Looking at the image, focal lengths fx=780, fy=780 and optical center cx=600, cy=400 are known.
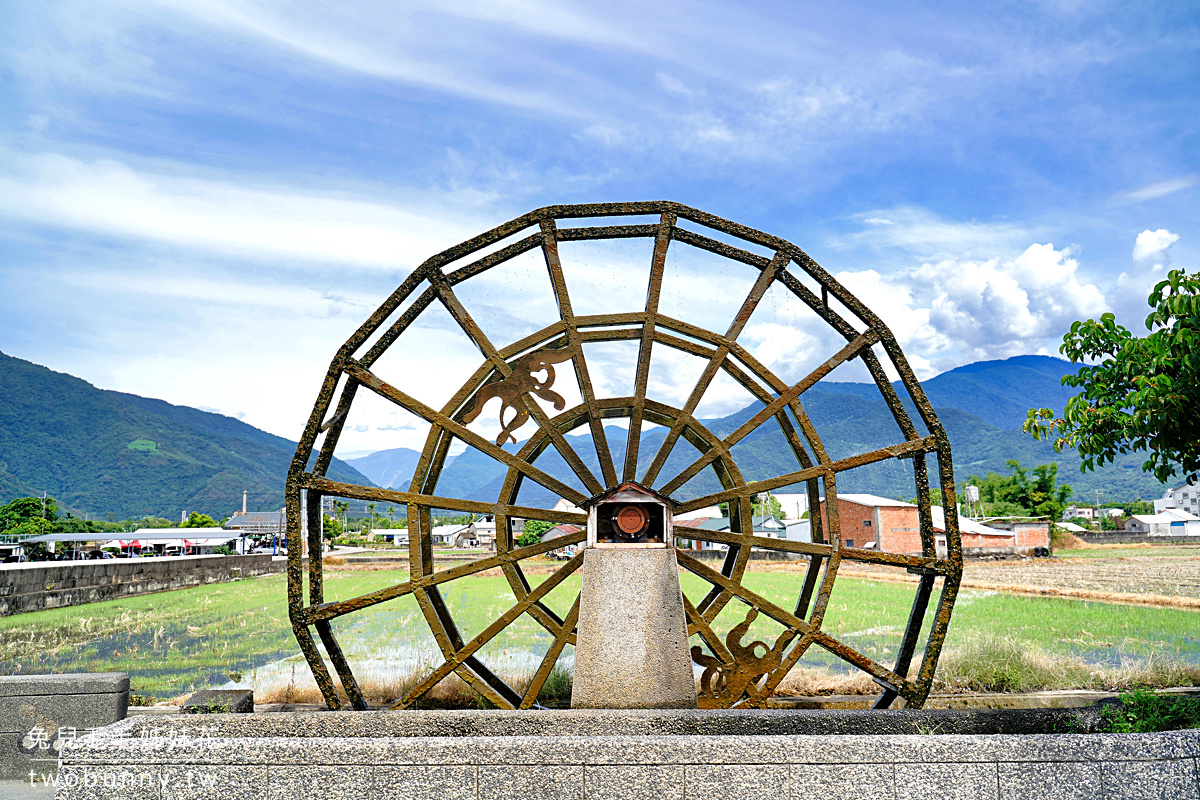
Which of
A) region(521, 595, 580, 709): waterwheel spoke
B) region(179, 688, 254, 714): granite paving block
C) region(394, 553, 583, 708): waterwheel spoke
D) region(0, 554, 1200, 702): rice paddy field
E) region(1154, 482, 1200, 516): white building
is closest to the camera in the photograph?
region(179, 688, 254, 714): granite paving block

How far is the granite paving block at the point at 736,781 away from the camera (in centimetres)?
488

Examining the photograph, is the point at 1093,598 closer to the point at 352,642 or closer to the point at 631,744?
the point at 352,642

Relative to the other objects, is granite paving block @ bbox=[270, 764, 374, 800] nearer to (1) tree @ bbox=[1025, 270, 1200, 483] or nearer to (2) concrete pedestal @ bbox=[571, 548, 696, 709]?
(2) concrete pedestal @ bbox=[571, 548, 696, 709]

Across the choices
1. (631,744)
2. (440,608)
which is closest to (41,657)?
(440,608)

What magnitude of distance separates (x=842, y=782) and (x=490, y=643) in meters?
9.80

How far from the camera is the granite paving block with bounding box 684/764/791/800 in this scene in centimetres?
488

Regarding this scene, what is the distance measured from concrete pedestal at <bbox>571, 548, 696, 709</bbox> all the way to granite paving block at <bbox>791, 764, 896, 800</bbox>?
1.65 meters

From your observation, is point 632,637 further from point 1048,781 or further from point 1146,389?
point 1146,389

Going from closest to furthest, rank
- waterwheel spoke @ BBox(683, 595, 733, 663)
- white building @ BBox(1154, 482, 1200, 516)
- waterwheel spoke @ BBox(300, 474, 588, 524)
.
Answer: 1. waterwheel spoke @ BBox(683, 595, 733, 663)
2. waterwheel spoke @ BBox(300, 474, 588, 524)
3. white building @ BBox(1154, 482, 1200, 516)

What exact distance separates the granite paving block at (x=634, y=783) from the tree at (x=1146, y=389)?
16.7 feet

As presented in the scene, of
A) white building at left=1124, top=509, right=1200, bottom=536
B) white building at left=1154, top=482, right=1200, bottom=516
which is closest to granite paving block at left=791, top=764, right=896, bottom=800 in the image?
white building at left=1124, top=509, right=1200, bottom=536

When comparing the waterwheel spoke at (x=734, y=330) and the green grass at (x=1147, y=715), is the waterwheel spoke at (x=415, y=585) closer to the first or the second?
the waterwheel spoke at (x=734, y=330)

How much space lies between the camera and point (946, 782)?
4.93 m

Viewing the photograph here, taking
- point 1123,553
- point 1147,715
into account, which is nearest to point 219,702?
point 1147,715
